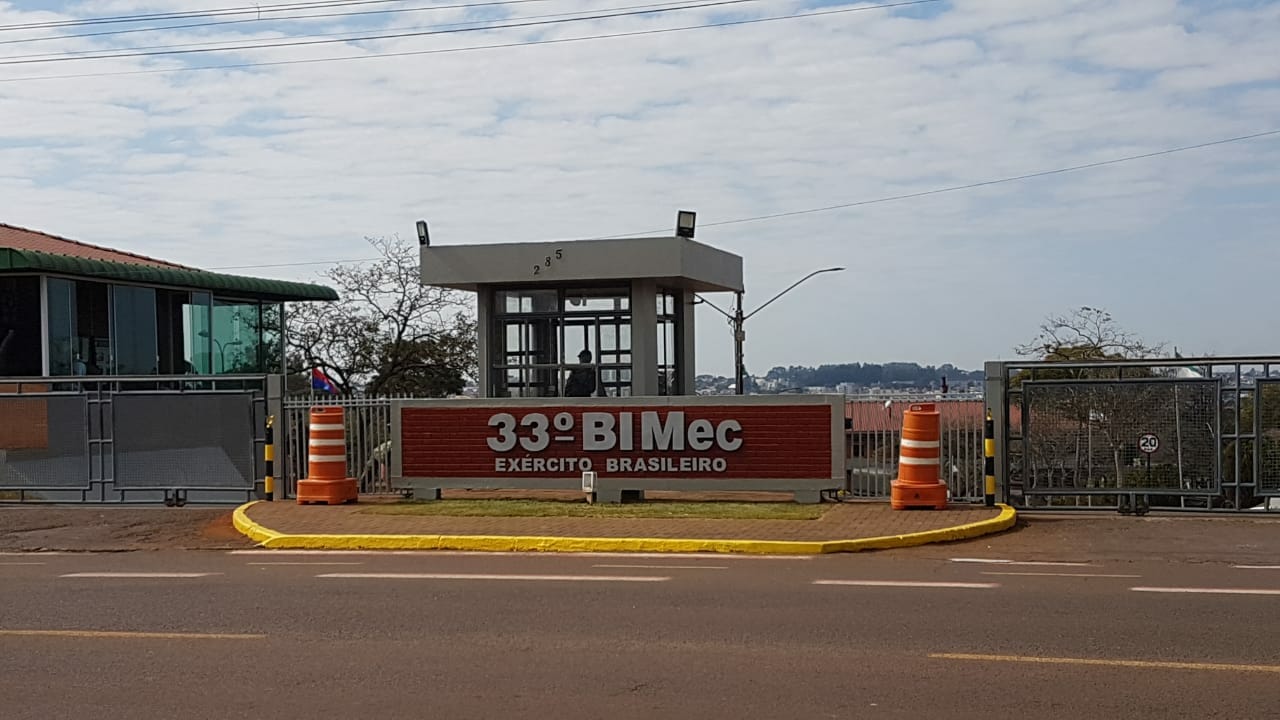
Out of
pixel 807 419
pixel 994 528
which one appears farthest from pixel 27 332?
pixel 994 528

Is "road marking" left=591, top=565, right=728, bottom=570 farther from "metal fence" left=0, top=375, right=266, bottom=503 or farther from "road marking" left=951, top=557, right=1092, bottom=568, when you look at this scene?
"metal fence" left=0, top=375, right=266, bottom=503

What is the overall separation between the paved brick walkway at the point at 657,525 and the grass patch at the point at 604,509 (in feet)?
0.91

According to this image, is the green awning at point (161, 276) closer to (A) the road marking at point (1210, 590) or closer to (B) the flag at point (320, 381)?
(B) the flag at point (320, 381)

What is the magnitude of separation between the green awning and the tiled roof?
0.73 meters

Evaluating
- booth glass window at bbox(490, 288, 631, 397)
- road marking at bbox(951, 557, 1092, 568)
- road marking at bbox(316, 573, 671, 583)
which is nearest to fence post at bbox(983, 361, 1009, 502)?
road marking at bbox(951, 557, 1092, 568)

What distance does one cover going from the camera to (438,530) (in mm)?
14703

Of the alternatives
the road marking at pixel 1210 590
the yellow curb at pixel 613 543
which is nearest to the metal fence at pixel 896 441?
the yellow curb at pixel 613 543

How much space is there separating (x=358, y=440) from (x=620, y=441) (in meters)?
3.81

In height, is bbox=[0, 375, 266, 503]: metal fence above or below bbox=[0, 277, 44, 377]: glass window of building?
below

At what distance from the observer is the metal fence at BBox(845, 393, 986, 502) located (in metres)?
16.7

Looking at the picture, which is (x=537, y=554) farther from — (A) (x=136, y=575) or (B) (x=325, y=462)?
(B) (x=325, y=462)

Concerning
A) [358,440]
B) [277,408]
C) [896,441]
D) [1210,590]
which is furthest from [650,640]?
[277,408]

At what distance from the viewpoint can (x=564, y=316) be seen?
22203 mm

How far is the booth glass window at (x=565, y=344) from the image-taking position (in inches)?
871
